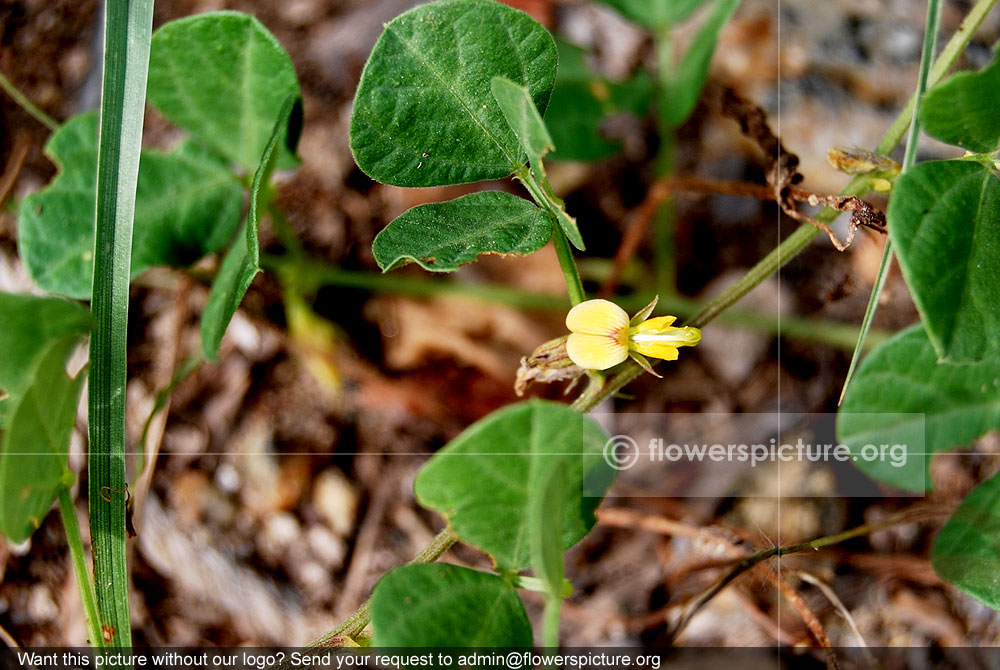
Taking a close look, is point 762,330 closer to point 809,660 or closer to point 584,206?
point 584,206

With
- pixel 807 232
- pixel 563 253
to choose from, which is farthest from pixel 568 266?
pixel 807 232

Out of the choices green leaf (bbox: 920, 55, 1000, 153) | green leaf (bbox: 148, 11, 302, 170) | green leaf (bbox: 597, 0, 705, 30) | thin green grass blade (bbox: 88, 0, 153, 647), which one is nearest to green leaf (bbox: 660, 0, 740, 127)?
green leaf (bbox: 597, 0, 705, 30)

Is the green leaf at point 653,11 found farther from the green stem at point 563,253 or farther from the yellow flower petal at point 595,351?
the yellow flower petal at point 595,351

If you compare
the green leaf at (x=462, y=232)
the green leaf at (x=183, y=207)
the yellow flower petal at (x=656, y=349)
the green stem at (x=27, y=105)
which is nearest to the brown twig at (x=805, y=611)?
the yellow flower petal at (x=656, y=349)

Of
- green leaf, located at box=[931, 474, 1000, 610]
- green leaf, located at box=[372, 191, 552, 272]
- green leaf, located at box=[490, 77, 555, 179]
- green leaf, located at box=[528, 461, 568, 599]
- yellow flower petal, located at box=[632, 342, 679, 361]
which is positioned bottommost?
green leaf, located at box=[931, 474, 1000, 610]

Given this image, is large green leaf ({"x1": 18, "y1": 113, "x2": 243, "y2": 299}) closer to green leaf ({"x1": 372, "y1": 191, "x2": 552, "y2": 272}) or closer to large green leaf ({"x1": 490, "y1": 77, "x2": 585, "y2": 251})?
green leaf ({"x1": 372, "y1": 191, "x2": 552, "y2": 272})

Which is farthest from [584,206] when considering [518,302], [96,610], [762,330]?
[96,610]
